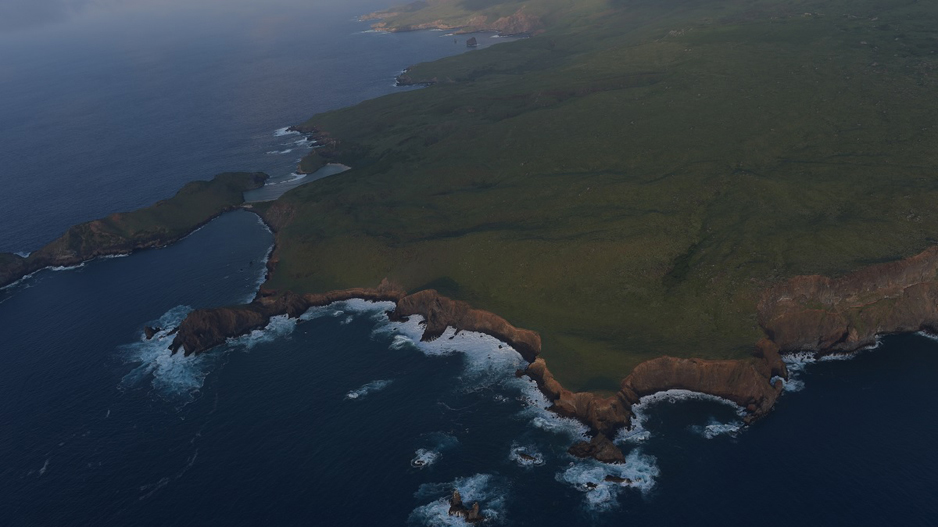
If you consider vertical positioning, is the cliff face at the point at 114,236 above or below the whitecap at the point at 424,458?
above

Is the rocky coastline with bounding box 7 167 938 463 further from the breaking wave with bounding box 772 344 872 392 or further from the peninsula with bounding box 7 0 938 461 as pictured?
the breaking wave with bounding box 772 344 872 392

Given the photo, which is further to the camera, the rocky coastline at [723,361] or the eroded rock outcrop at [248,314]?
the eroded rock outcrop at [248,314]

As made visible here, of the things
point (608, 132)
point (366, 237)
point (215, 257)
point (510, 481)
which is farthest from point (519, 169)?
point (510, 481)

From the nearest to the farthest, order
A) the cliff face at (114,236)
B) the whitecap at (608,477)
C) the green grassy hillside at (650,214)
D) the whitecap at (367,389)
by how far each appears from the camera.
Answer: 1. the whitecap at (608,477)
2. the whitecap at (367,389)
3. the green grassy hillside at (650,214)
4. the cliff face at (114,236)

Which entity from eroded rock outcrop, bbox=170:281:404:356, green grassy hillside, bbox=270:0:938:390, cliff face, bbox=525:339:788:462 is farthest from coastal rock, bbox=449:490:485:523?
eroded rock outcrop, bbox=170:281:404:356

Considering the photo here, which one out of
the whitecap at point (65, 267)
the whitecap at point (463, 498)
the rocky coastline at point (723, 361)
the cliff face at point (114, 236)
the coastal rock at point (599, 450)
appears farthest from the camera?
the cliff face at point (114, 236)

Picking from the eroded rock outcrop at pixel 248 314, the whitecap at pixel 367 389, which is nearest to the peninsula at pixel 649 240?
the eroded rock outcrop at pixel 248 314

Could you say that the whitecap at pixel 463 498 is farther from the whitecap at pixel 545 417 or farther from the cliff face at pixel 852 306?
the cliff face at pixel 852 306
